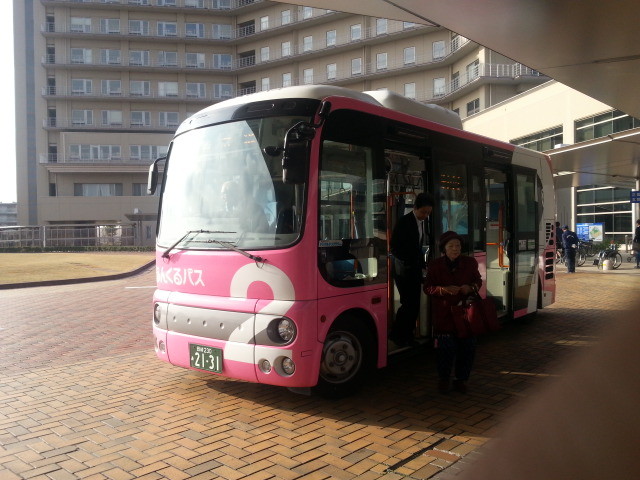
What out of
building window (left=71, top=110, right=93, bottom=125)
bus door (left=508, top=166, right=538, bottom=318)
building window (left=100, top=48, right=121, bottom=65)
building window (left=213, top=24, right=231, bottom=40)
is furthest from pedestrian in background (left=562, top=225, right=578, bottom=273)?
building window (left=100, top=48, right=121, bottom=65)

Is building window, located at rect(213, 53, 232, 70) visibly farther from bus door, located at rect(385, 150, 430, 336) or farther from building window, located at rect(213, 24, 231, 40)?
bus door, located at rect(385, 150, 430, 336)

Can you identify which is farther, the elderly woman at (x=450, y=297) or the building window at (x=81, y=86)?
the building window at (x=81, y=86)

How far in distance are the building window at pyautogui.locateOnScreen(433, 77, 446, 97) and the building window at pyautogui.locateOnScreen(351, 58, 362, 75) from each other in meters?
8.34

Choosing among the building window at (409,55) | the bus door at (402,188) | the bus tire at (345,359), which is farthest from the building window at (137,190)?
the bus tire at (345,359)

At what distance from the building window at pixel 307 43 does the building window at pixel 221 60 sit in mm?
9840

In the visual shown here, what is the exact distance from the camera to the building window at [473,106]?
49.3m

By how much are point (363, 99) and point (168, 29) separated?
209ft

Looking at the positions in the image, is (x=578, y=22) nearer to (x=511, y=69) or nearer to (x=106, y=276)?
(x=106, y=276)

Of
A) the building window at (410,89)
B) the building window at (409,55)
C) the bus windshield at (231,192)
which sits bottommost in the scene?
the bus windshield at (231,192)

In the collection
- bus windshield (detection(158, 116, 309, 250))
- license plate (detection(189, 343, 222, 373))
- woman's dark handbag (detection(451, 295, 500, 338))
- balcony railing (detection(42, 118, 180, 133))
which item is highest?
balcony railing (detection(42, 118, 180, 133))

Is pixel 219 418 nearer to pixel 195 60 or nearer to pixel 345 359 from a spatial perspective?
pixel 345 359

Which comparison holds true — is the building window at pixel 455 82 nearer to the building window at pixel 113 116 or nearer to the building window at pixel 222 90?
the building window at pixel 222 90

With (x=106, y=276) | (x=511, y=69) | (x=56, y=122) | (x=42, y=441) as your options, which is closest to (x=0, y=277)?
(x=106, y=276)

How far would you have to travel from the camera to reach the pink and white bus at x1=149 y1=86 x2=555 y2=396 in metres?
4.92
